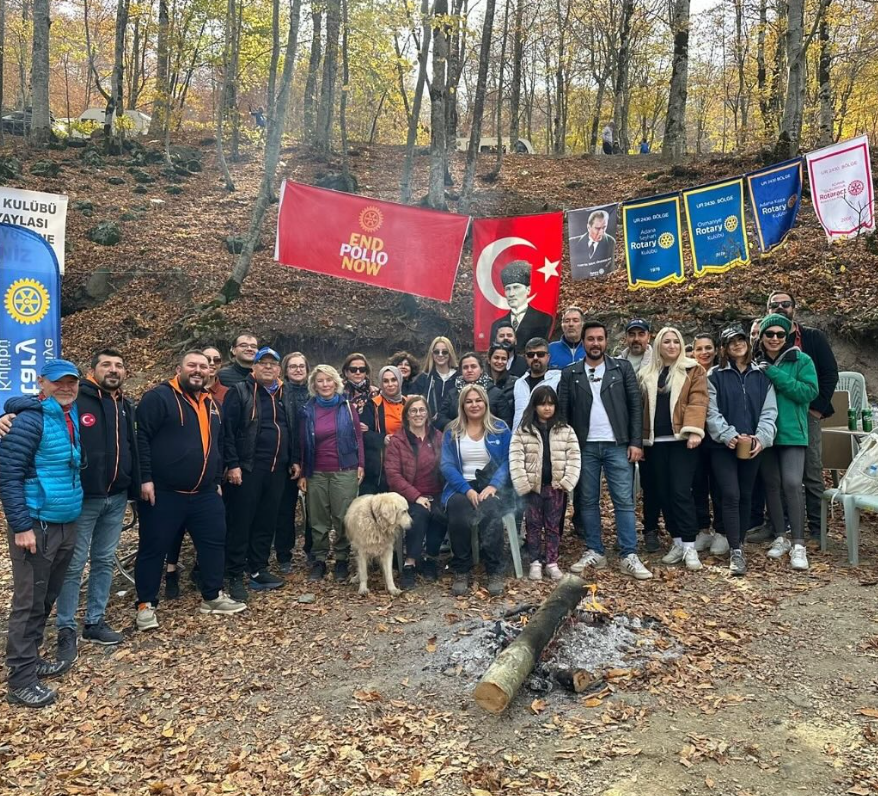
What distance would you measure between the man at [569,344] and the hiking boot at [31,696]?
4.99m

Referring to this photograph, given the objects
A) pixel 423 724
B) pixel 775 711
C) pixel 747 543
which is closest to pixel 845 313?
pixel 747 543

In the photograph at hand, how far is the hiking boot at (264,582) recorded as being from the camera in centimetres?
594

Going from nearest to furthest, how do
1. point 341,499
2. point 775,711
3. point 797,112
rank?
1. point 775,711
2. point 341,499
3. point 797,112

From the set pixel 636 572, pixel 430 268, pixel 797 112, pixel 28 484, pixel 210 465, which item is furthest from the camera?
pixel 797 112

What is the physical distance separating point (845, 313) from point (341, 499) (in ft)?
26.5

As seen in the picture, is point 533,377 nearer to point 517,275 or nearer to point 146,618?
point 517,275

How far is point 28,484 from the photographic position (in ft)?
13.9

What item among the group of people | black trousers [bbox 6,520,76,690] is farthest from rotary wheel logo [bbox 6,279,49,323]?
black trousers [bbox 6,520,76,690]

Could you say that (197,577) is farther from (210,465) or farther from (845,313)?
(845,313)

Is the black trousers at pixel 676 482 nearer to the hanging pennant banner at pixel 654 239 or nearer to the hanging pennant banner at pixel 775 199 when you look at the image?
the hanging pennant banner at pixel 654 239

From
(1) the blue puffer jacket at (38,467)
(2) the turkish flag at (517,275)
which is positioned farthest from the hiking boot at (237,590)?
(2) the turkish flag at (517,275)

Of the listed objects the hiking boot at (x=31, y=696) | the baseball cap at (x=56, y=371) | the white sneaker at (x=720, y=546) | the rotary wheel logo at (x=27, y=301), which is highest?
the rotary wheel logo at (x=27, y=301)

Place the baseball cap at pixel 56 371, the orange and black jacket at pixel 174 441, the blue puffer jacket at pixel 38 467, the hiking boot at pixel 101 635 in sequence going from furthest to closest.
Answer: the orange and black jacket at pixel 174 441 → the hiking boot at pixel 101 635 → the baseball cap at pixel 56 371 → the blue puffer jacket at pixel 38 467

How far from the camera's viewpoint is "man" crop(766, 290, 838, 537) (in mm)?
6066
